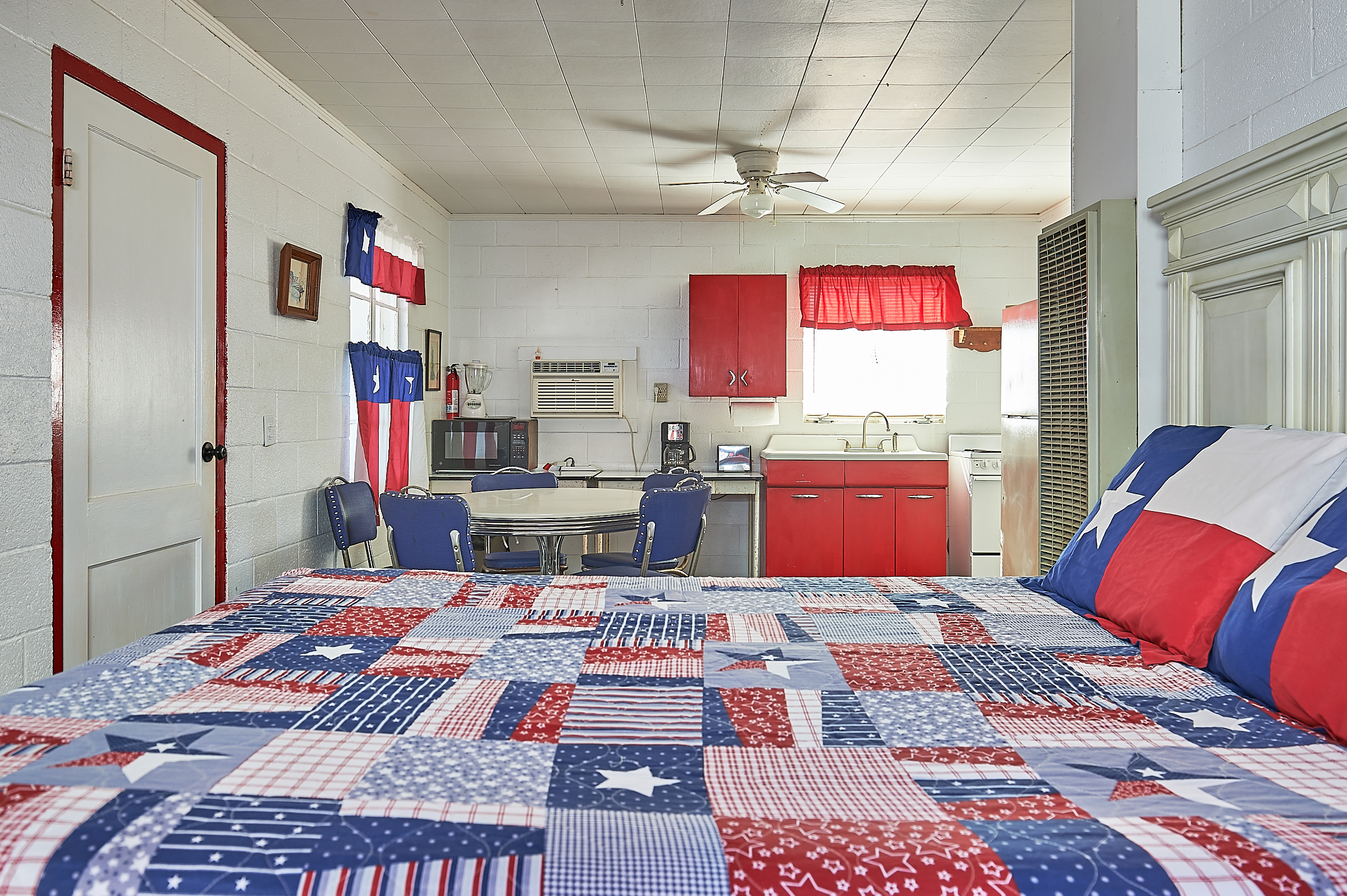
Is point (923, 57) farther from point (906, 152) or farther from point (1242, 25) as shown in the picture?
point (1242, 25)

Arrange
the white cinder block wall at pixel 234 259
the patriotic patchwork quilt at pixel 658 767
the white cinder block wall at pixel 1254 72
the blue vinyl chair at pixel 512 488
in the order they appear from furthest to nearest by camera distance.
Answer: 1. the blue vinyl chair at pixel 512 488
2. the white cinder block wall at pixel 234 259
3. the white cinder block wall at pixel 1254 72
4. the patriotic patchwork quilt at pixel 658 767

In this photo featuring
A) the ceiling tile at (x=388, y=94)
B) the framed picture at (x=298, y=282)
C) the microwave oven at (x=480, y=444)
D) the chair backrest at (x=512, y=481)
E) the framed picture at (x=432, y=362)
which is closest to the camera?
the framed picture at (x=298, y=282)

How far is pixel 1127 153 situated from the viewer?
7.55ft

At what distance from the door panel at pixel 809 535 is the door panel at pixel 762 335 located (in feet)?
2.56

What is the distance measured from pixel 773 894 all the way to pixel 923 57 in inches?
133

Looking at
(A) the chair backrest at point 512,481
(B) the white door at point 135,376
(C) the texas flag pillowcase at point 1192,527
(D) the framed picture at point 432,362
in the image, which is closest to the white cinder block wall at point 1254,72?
(C) the texas flag pillowcase at point 1192,527

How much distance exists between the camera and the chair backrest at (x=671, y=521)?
131 inches

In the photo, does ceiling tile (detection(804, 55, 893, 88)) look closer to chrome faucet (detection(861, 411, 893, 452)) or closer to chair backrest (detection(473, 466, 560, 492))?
chair backrest (detection(473, 466, 560, 492))

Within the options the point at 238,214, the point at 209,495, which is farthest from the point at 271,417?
the point at 238,214

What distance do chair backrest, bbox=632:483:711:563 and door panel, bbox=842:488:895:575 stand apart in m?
2.09

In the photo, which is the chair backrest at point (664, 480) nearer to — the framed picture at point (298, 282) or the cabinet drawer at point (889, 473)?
the cabinet drawer at point (889, 473)

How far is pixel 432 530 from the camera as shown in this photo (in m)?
3.02

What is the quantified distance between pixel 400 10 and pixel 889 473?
3.74m

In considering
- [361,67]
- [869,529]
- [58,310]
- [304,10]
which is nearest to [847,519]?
[869,529]
